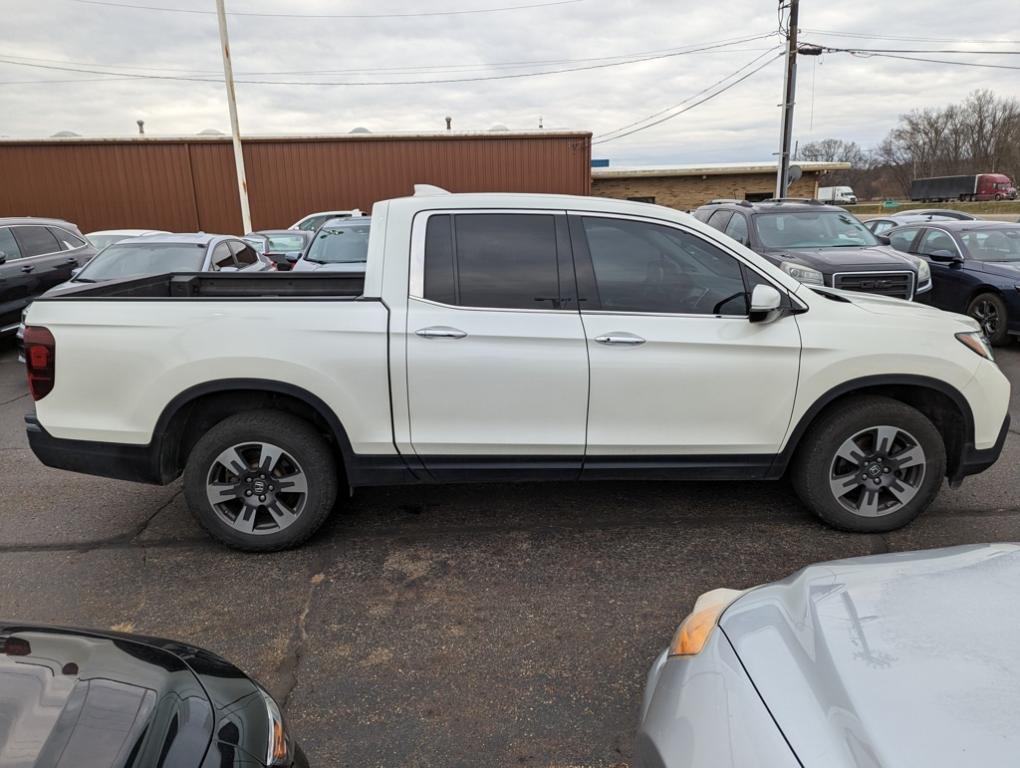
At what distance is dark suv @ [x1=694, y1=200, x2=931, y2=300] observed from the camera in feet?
27.0

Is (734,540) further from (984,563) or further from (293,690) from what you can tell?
(293,690)

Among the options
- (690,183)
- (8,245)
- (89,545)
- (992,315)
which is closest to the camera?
(89,545)

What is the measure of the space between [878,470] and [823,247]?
6.26m

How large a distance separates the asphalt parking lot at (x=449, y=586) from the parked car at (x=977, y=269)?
4796mm

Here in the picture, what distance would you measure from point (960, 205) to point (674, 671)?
5958cm

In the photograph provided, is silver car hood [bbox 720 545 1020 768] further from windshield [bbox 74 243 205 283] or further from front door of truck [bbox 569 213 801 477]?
windshield [bbox 74 243 205 283]

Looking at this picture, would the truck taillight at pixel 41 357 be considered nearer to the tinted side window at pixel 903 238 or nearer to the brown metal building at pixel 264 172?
the tinted side window at pixel 903 238

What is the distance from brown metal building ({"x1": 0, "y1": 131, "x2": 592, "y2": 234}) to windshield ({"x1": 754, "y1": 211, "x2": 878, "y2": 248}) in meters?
12.3

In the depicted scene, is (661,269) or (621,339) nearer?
(621,339)

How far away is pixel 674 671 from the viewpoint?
192 centimetres

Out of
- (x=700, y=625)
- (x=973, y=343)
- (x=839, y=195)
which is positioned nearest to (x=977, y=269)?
(x=973, y=343)

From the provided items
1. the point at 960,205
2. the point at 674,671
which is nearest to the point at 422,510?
the point at 674,671

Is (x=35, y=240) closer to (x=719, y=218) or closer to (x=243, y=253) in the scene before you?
(x=243, y=253)

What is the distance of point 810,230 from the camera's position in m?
9.73
